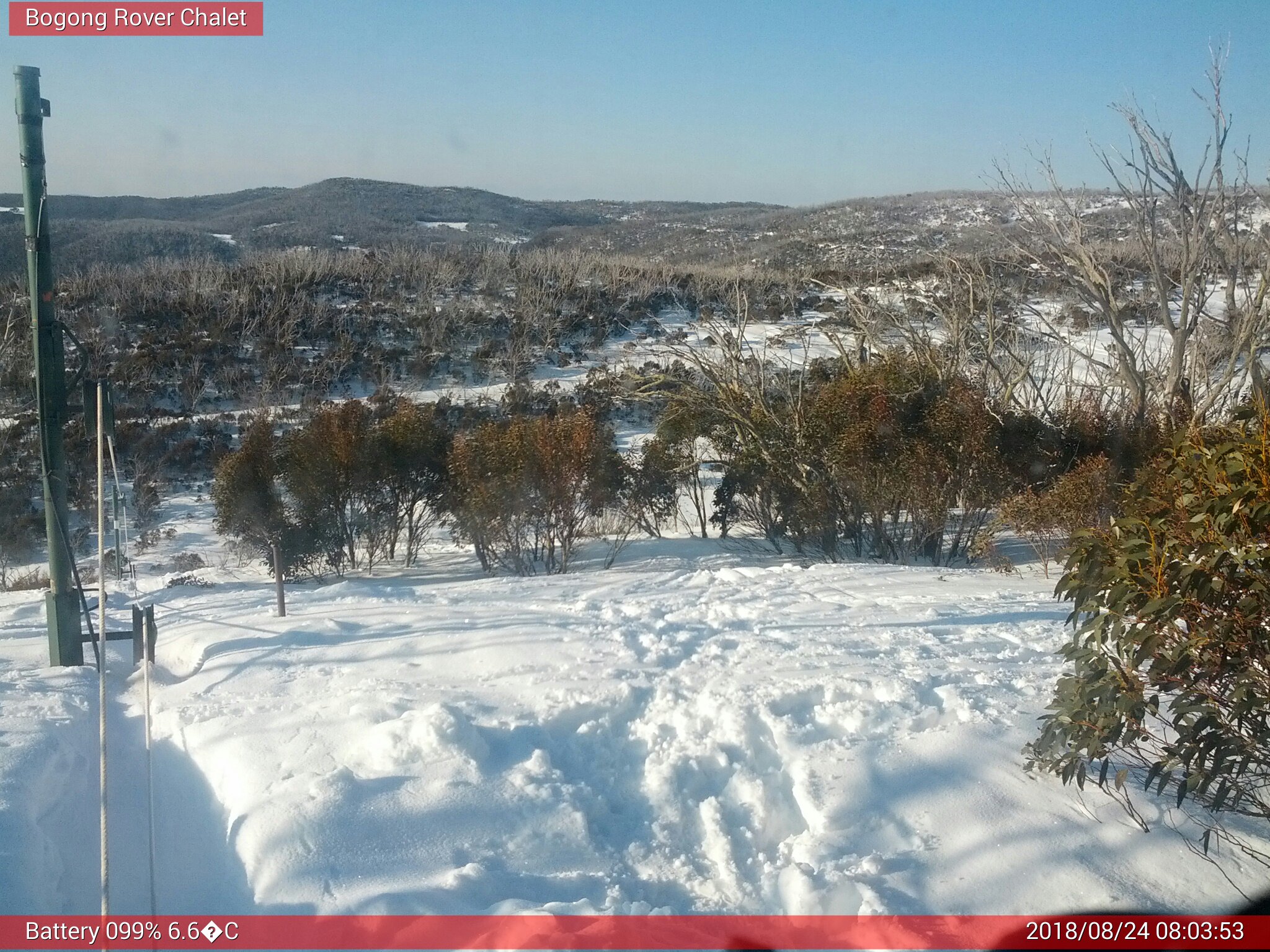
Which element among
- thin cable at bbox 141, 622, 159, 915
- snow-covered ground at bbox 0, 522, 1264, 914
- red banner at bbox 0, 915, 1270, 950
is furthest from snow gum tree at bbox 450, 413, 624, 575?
red banner at bbox 0, 915, 1270, 950

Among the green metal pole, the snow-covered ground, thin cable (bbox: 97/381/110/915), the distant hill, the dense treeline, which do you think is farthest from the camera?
the distant hill

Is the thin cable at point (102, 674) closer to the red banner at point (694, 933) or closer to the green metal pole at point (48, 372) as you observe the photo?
the red banner at point (694, 933)

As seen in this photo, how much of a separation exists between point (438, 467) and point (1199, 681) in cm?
1011

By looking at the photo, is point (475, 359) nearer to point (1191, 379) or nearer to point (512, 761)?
point (1191, 379)

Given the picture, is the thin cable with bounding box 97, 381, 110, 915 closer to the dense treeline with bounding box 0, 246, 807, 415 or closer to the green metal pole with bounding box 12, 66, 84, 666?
the green metal pole with bounding box 12, 66, 84, 666

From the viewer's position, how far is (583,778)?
12.4ft

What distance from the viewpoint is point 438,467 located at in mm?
12102

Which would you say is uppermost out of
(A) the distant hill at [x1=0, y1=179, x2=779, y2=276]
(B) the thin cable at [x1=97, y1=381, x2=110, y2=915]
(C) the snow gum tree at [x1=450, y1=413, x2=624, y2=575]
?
(A) the distant hill at [x1=0, y1=179, x2=779, y2=276]

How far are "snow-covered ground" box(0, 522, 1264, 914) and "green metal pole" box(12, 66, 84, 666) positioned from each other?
12.7 inches

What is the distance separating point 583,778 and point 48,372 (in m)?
4.08

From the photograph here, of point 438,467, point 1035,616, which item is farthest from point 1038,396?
point 438,467

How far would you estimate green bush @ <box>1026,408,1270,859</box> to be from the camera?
2742 mm

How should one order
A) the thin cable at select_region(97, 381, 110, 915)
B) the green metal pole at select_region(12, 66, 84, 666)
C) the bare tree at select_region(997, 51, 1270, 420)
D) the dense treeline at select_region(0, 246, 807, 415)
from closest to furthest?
the thin cable at select_region(97, 381, 110, 915), the green metal pole at select_region(12, 66, 84, 666), the bare tree at select_region(997, 51, 1270, 420), the dense treeline at select_region(0, 246, 807, 415)

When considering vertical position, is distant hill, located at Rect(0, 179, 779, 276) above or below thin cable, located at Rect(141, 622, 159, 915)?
above
